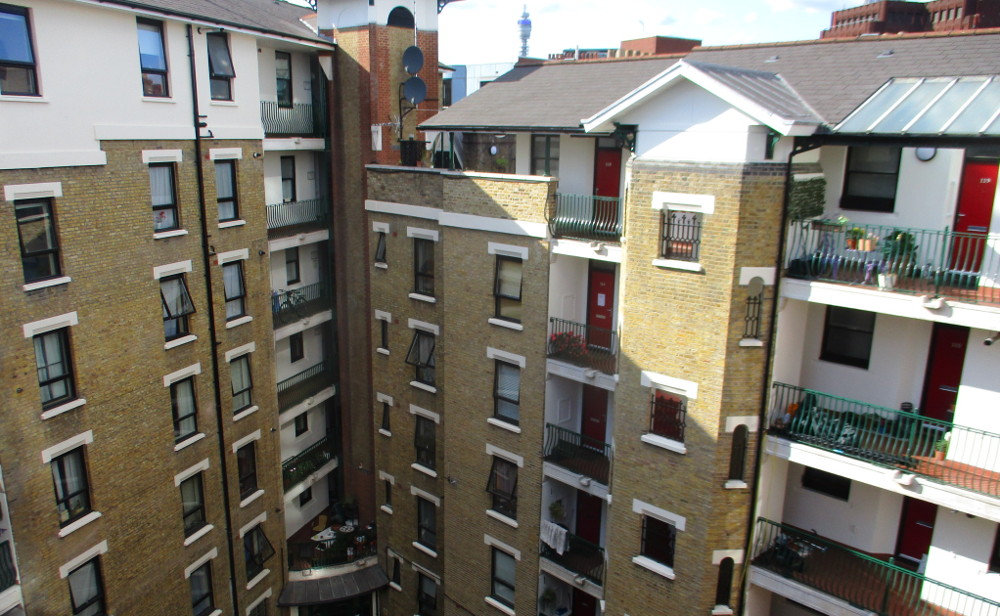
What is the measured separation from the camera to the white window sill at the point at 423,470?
2333cm

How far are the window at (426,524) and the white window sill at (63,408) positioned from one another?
37.8 feet

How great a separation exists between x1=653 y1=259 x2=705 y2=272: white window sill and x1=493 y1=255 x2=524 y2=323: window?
16.0ft

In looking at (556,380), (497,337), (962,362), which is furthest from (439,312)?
(962,362)

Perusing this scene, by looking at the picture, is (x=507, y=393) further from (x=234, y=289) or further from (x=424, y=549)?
(x=234, y=289)

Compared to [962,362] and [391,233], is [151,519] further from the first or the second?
[962,362]

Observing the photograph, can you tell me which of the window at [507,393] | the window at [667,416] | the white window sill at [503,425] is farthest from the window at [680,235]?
the white window sill at [503,425]

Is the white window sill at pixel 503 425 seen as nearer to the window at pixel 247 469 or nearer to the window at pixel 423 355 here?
the window at pixel 423 355

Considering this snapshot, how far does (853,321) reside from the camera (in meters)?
15.4

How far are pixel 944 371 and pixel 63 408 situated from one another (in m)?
19.2

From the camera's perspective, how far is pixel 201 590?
67.5ft

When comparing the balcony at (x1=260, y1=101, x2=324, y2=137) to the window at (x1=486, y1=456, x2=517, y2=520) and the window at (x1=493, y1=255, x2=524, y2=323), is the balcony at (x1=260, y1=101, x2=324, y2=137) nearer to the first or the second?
the window at (x1=493, y1=255, x2=524, y2=323)

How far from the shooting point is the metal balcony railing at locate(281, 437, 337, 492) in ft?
84.1

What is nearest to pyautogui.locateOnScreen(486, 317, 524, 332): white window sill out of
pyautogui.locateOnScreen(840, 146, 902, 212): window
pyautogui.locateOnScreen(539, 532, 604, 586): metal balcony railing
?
pyautogui.locateOnScreen(539, 532, 604, 586): metal balcony railing

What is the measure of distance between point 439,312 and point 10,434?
1135 cm
